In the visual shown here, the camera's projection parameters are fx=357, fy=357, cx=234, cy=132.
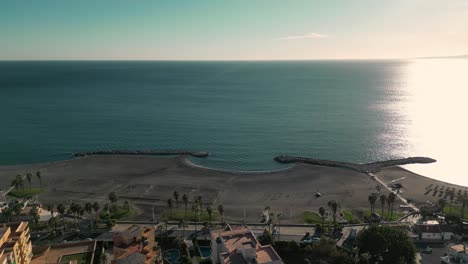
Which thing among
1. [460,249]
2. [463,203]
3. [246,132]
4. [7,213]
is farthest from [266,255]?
[246,132]

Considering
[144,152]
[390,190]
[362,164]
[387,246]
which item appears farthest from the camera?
Answer: [144,152]

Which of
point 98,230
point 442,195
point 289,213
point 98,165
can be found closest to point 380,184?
point 442,195

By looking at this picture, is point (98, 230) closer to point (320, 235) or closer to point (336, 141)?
point (320, 235)

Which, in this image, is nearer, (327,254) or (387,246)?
(327,254)

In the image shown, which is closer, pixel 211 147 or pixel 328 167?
pixel 328 167

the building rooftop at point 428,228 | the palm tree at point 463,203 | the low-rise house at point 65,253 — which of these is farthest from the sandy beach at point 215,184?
the building rooftop at point 428,228

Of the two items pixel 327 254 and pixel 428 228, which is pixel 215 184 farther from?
pixel 428 228
